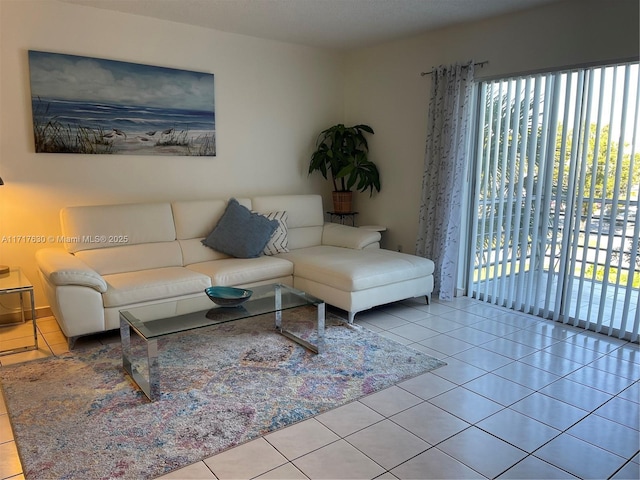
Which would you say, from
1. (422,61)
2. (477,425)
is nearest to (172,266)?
(477,425)


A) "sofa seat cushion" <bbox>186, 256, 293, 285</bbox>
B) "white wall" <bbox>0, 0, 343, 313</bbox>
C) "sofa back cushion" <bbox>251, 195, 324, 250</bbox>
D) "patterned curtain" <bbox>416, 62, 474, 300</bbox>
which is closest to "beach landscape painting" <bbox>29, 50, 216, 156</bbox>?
"white wall" <bbox>0, 0, 343, 313</bbox>

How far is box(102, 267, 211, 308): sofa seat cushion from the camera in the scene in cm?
335

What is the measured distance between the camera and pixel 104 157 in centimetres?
414

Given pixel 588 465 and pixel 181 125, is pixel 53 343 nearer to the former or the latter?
pixel 181 125

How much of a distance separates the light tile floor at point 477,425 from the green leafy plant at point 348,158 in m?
2.20

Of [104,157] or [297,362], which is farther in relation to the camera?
[104,157]

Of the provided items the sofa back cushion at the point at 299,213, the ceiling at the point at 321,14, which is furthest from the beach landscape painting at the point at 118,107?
the sofa back cushion at the point at 299,213

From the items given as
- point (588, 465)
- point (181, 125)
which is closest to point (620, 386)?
point (588, 465)

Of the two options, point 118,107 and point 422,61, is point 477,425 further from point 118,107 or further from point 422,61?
point 118,107

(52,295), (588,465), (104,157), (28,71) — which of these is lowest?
(588,465)

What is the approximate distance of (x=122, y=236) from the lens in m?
3.97

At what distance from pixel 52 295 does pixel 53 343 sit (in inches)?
16.0

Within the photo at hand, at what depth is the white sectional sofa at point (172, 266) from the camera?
10.7 feet

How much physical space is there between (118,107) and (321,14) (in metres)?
1.93
